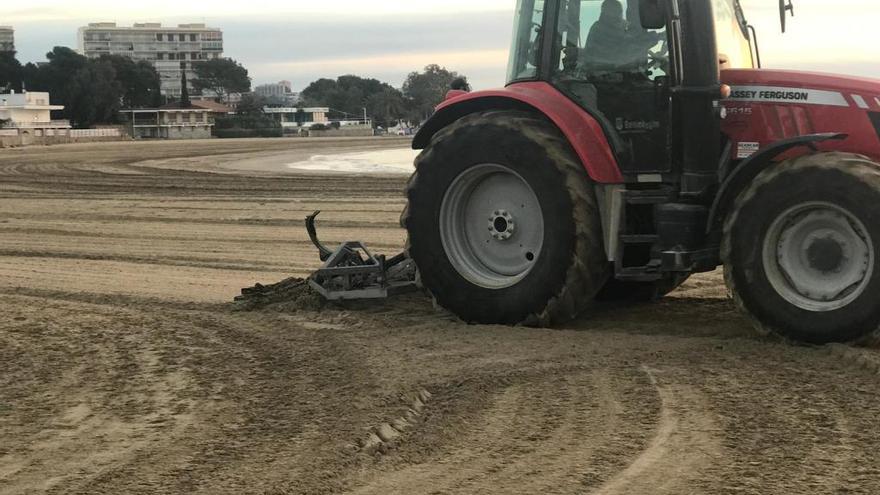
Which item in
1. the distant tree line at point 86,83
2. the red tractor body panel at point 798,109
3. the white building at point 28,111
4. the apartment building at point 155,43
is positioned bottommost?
the red tractor body panel at point 798,109

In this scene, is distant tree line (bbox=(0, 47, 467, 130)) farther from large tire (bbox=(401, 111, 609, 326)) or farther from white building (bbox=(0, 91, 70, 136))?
large tire (bbox=(401, 111, 609, 326))

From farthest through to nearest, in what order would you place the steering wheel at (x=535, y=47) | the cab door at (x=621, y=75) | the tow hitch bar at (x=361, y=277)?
the tow hitch bar at (x=361, y=277) → the steering wheel at (x=535, y=47) → the cab door at (x=621, y=75)

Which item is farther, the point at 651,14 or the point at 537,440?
the point at 651,14

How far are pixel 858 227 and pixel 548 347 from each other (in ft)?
5.84

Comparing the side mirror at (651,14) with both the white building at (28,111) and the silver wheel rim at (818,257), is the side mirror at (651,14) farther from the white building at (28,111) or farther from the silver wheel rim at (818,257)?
the white building at (28,111)

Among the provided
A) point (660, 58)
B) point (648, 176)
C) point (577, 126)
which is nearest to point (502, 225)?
point (577, 126)

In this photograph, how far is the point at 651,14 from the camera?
579cm

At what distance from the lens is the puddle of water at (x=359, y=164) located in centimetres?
2708

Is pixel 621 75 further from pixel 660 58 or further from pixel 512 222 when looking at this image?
pixel 512 222

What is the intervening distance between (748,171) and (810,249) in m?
0.56

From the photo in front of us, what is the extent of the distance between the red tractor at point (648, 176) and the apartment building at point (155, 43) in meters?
→ 189

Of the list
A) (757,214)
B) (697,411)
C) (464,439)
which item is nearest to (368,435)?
(464,439)

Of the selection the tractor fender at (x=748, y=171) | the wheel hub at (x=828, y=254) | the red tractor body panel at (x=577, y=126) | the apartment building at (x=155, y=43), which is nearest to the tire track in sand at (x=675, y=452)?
the wheel hub at (x=828, y=254)

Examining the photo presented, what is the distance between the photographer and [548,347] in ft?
19.6
